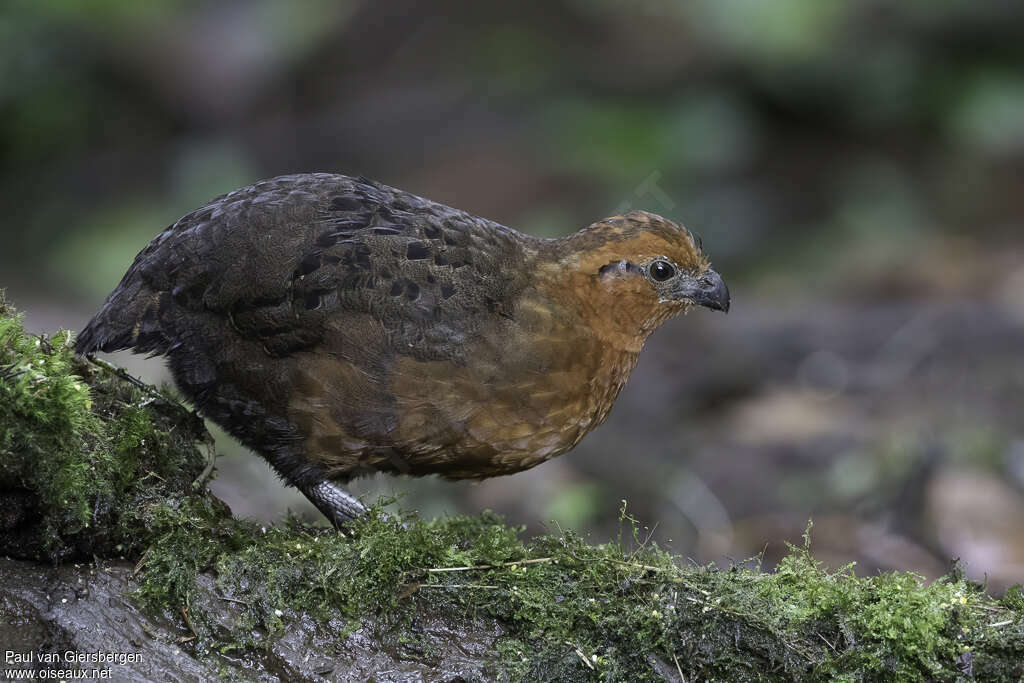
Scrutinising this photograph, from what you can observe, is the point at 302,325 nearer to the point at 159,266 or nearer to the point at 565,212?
the point at 159,266

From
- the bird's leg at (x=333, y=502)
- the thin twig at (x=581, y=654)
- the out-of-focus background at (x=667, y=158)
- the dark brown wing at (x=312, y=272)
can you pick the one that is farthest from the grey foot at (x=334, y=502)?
the out-of-focus background at (x=667, y=158)

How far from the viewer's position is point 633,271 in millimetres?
4480

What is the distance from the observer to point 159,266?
4336 mm

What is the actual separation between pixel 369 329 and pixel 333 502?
0.71 m

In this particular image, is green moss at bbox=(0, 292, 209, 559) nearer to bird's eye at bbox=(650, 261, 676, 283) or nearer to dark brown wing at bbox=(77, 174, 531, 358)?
dark brown wing at bbox=(77, 174, 531, 358)

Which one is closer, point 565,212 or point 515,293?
point 515,293

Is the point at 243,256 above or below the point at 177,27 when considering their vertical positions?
below

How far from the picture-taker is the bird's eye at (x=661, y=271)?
14.7 feet

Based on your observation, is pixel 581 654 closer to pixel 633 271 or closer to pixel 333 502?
pixel 333 502

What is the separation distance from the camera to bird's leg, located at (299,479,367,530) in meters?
4.20

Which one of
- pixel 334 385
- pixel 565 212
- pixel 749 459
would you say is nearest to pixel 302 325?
pixel 334 385

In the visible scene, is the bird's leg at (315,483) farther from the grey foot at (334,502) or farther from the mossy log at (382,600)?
the mossy log at (382,600)

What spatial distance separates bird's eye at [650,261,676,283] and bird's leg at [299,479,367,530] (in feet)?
5.00

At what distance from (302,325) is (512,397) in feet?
2.78
